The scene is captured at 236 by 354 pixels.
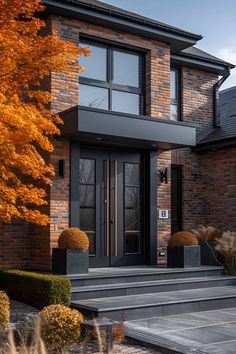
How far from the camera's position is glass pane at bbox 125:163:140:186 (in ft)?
39.1

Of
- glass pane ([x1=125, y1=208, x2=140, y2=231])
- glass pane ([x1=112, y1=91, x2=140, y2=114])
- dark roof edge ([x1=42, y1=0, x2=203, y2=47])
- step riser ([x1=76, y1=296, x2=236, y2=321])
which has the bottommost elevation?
step riser ([x1=76, y1=296, x2=236, y2=321])

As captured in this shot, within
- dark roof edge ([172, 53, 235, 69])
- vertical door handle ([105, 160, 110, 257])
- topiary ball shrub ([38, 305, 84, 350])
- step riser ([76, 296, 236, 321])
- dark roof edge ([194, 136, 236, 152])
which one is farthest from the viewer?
dark roof edge ([172, 53, 235, 69])

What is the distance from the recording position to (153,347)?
20.8 ft

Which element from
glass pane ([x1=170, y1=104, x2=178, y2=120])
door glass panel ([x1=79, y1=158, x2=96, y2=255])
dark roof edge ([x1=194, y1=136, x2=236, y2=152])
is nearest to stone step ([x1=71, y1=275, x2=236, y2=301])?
door glass panel ([x1=79, y1=158, x2=96, y2=255])

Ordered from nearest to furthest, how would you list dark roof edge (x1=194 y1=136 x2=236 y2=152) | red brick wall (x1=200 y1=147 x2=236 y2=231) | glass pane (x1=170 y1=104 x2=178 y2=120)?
dark roof edge (x1=194 y1=136 x2=236 y2=152) < red brick wall (x1=200 y1=147 x2=236 y2=231) < glass pane (x1=170 y1=104 x2=178 y2=120)

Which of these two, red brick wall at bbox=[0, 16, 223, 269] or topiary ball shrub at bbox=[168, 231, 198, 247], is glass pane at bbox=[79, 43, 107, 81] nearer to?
red brick wall at bbox=[0, 16, 223, 269]

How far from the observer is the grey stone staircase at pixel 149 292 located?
808cm

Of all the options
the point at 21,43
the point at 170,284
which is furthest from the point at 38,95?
the point at 170,284

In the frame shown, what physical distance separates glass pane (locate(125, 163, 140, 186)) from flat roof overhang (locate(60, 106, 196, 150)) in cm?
50

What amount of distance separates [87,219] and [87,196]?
1.72 feet

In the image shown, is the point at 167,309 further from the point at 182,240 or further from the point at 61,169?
the point at 61,169

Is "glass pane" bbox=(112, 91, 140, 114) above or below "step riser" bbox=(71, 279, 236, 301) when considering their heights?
above

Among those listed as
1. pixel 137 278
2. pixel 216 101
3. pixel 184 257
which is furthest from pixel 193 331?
pixel 216 101

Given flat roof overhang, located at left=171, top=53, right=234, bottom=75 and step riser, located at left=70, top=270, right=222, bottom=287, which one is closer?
step riser, located at left=70, top=270, right=222, bottom=287
